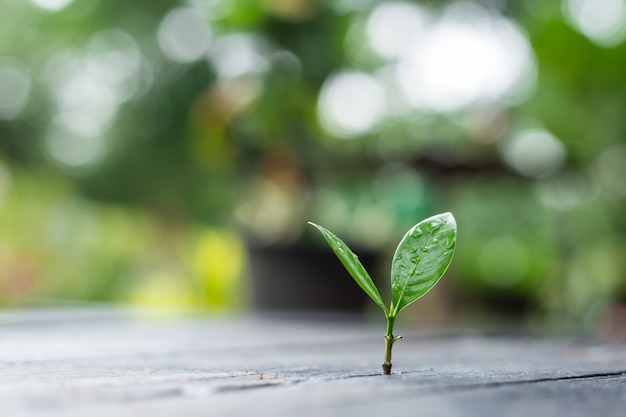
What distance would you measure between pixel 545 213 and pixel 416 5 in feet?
17.2

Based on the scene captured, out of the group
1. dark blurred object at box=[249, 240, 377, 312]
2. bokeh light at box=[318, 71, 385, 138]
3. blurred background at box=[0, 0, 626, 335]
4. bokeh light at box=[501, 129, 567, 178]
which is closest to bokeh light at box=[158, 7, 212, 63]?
blurred background at box=[0, 0, 626, 335]

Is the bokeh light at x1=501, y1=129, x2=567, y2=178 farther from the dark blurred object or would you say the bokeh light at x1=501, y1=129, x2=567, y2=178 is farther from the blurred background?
the dark blurred object

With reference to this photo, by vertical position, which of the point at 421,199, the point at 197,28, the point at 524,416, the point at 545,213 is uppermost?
the point at 197,28

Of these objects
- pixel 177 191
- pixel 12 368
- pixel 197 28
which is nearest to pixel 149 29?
pixel 197 28

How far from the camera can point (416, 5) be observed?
4129 millimetres

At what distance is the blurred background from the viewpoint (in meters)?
3.02

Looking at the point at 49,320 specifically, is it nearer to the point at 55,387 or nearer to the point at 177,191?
the point at 55,387

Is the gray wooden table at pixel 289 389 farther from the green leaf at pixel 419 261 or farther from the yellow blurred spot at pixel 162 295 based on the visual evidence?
the yellow blurred spot at pixel 162 295

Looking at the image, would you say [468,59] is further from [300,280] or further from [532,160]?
[300,280]

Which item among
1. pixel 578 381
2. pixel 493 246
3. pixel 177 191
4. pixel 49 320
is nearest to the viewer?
pixel 578 381

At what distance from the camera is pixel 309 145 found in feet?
10.2

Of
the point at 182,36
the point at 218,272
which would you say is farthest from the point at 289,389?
the point at 182,36

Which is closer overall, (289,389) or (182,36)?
(289,389)

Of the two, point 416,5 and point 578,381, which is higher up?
point 416,5
